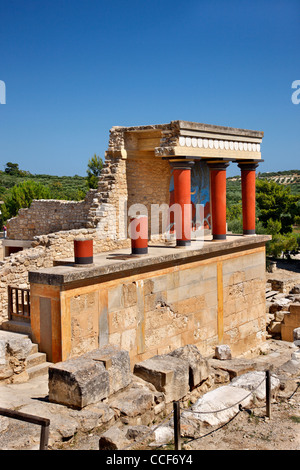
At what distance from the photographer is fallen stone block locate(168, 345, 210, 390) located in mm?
8352

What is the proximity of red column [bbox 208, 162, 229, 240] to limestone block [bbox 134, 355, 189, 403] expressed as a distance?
5.65 meters

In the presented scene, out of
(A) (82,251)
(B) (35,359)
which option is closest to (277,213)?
(A) (82,251)

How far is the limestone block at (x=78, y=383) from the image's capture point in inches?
254

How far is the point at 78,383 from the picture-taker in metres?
6.42

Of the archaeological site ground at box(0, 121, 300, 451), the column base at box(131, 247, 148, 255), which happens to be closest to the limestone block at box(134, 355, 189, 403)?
the archaeological site ground at box(0, 121, 300, 451)

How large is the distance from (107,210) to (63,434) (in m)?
7.13

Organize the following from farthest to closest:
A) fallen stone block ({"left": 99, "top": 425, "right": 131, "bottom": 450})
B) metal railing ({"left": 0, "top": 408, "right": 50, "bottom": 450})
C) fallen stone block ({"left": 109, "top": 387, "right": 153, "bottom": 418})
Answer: fallen stone block ({"left": 109, "top": 387, "right": 153, "bottom": 418})
fallen stone block ({"left": 99, "top": 425, "right": 131, "bottom": 450})
metal railing ({"left": 0, "top": 408, "right": 50, "bottom": 450})

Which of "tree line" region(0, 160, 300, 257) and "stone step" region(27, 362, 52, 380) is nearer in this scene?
"stone step" region(27, 362, 52, 380)

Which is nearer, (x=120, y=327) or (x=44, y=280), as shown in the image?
(x=44, y=280)

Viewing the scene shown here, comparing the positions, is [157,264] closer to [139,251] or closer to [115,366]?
[139,251]

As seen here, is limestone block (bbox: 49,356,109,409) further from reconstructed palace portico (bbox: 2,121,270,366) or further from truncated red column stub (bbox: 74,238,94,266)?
truncated red column stub (bbox: 74,238,94,266)

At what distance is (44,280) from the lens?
830 centimetres
